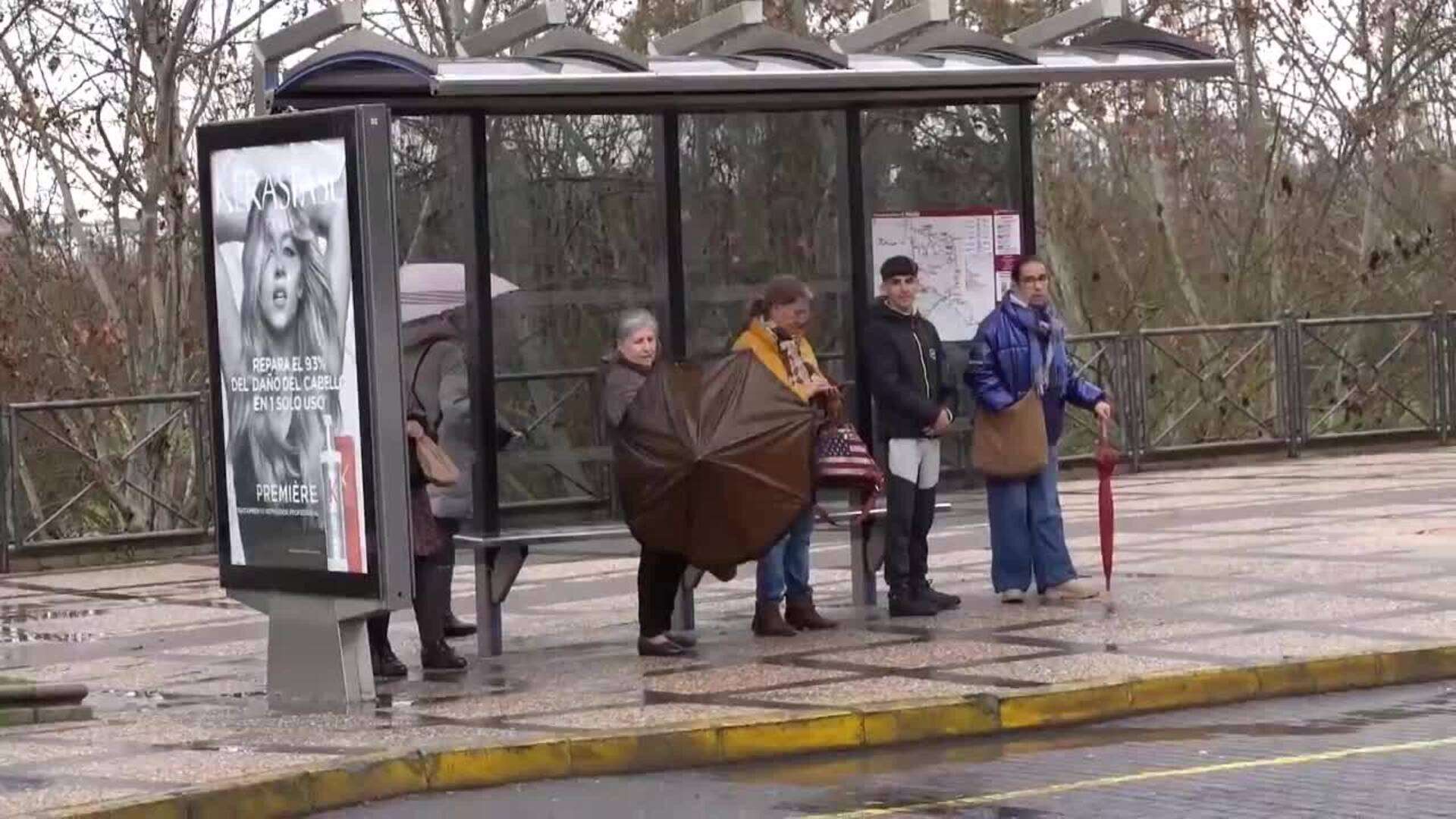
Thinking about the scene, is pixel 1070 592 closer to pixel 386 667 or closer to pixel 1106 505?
pixel 1106 505

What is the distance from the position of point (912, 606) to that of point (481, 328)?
2.64 metres

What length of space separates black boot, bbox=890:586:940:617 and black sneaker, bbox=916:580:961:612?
0.08 ft

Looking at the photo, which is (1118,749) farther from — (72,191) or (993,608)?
(72,191)

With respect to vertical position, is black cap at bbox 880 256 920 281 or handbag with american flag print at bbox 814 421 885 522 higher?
black cap at bbox 880 256 920 281

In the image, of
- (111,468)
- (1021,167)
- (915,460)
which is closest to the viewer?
(915,460)

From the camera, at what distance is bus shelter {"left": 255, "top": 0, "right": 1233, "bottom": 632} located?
13.5m

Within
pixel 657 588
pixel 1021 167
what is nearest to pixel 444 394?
pixel 657 588

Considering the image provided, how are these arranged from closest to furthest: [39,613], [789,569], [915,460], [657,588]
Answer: [657,588] < [789,569] < [915,460] < [39,613]

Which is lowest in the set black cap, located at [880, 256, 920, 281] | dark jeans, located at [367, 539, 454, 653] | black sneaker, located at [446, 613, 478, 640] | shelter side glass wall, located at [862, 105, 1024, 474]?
black sneaker, located at [446, 613, 478, 640]

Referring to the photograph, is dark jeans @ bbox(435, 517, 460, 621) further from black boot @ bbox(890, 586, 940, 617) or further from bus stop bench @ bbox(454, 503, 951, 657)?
black boot @ bbox(890, 586, 940, 617)

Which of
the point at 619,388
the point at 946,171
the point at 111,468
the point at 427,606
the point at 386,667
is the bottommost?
the point at 386,667

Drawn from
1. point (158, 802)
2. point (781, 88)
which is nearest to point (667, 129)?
point (781, 88)

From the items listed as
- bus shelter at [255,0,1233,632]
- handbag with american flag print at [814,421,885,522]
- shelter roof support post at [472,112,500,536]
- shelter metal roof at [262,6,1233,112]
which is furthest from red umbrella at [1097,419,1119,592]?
shelter roof support post at [472,112,500,536]

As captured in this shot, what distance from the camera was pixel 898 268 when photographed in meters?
14.2
